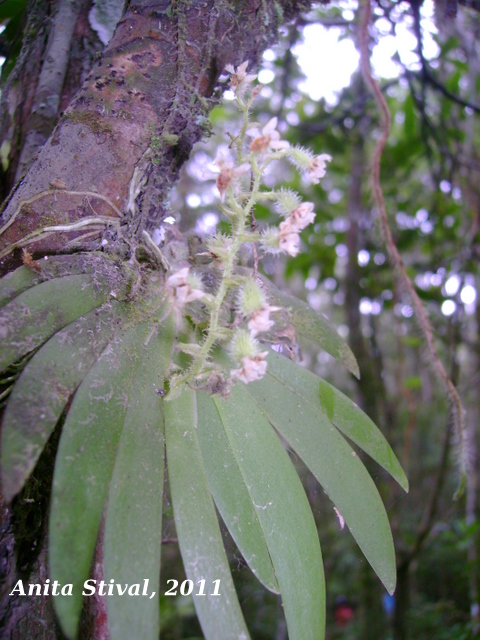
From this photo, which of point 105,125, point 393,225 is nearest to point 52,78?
point 105,125

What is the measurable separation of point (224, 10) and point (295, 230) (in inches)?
19.4

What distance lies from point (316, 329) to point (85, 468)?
54 cm

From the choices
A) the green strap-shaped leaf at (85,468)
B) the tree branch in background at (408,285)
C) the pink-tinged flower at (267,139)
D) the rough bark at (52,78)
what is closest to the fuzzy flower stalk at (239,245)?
the pink-tinged flower at (267,139)

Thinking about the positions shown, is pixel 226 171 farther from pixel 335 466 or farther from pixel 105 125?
pixel 335 466

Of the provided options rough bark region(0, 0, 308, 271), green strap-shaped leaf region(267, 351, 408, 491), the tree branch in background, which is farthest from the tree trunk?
the tree branch in background

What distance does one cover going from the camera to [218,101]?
0.92 metres

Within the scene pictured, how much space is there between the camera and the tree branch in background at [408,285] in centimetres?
107

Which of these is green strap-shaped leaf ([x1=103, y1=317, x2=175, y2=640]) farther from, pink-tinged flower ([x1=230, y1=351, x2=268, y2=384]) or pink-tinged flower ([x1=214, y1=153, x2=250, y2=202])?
pink-tinged flower ([x1=214, y1=153, x2=250, y2=202])

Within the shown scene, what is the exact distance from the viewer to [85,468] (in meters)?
0.52

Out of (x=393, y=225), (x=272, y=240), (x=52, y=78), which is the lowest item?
(x=272, y=240)

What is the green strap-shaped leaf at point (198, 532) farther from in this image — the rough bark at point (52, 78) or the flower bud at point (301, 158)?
the rough bark at point (52, 78)

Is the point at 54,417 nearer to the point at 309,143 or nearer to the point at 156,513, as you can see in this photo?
the point at 156,513

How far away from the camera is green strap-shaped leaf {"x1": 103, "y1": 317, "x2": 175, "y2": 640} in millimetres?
478

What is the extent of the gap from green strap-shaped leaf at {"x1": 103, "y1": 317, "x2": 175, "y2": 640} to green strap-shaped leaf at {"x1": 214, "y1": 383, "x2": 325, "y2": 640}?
5.1 inches
